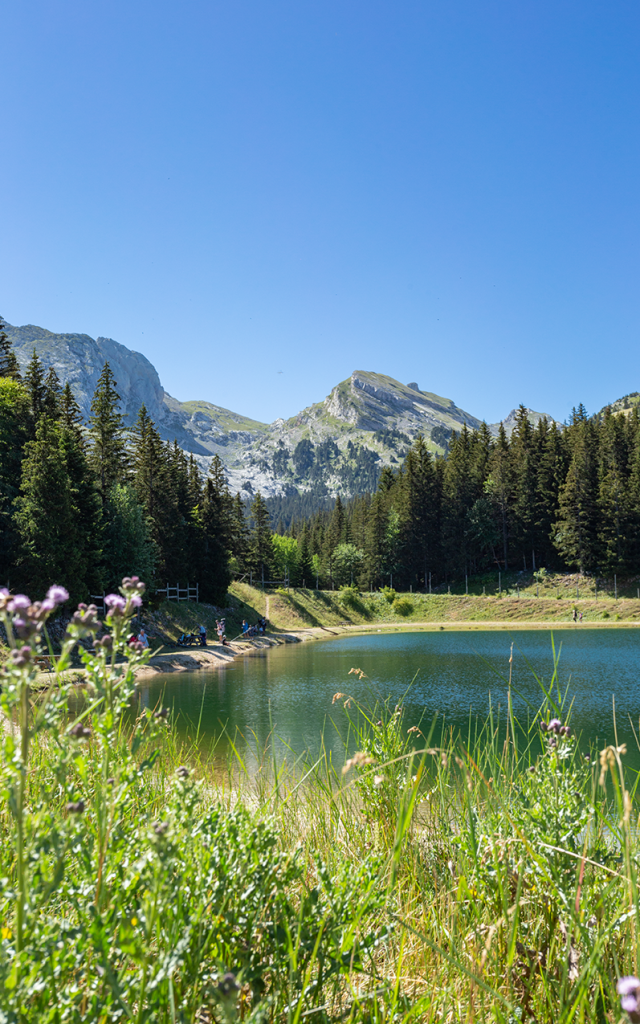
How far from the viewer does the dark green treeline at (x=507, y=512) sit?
204ft

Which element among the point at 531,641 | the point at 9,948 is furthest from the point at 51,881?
the point at 531,641

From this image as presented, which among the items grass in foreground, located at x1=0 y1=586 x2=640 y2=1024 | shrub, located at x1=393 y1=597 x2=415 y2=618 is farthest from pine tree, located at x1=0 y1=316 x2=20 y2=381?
shrub, located at x1=393 y1=597 x2=415 y2=618

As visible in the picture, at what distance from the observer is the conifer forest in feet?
90.1

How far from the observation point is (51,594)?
4.21 ft

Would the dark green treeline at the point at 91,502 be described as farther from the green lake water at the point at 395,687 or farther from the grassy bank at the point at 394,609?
the green lake water at the point at 395,687

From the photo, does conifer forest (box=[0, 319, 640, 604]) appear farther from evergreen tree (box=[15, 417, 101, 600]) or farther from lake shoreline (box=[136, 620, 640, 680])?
lake shoreline (box=[136, 620, 640, 680])

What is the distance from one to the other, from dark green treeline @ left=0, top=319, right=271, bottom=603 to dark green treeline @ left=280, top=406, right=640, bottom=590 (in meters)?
31.8

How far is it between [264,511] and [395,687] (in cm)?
4660

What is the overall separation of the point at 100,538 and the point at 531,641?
92.3 ft

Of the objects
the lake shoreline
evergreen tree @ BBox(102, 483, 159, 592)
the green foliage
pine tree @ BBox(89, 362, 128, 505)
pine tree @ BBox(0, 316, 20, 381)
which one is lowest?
the lake shoreline

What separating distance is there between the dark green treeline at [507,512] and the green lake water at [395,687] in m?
24.1

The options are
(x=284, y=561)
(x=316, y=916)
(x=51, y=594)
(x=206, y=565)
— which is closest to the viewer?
(x=51, y=594)

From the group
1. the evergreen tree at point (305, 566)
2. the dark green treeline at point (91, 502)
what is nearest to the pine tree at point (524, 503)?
the evergreen tree at point (305, 566)

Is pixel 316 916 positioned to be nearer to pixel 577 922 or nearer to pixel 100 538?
pixel 577 922
